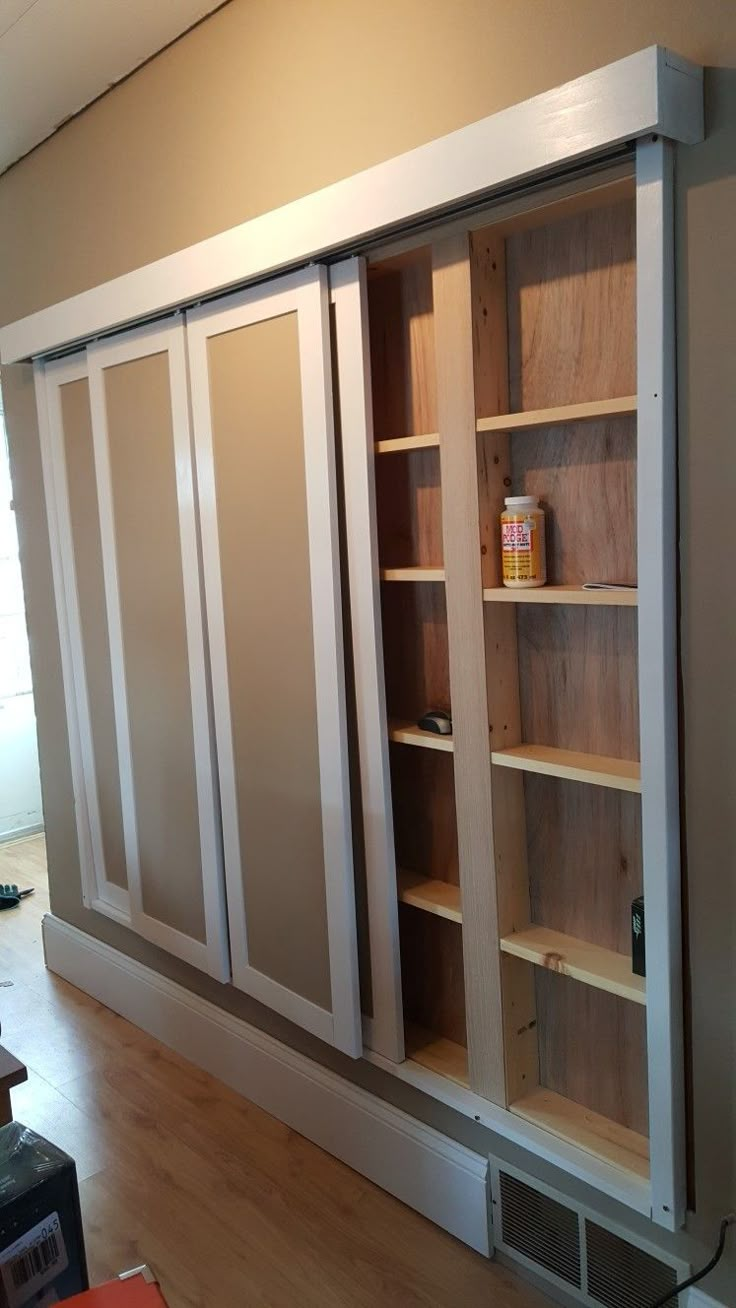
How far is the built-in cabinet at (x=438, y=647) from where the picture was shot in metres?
1.56

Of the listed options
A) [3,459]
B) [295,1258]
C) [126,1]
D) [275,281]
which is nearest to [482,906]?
Result: [295,1258]

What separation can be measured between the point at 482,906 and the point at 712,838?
0.52 meters

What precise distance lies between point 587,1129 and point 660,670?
919 millimetres

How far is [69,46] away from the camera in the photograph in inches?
86.2

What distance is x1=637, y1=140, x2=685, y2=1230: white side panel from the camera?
138 centimetres

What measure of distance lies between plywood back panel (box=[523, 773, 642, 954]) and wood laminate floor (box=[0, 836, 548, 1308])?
73cm

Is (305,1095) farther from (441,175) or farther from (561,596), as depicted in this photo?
(441,175)

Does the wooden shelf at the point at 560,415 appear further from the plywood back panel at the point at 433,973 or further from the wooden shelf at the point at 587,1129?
the wooden shelf at the point at 587,1129

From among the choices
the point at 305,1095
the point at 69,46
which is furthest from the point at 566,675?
the point at 69,46

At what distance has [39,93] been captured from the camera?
241 centimetres

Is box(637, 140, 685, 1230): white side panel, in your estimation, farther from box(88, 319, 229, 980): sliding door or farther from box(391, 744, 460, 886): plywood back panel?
box(88, 319, 229, 980): sliding door

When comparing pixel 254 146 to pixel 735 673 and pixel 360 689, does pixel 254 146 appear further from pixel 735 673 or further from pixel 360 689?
pixel 735 673

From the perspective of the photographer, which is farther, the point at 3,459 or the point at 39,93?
the point at 3,459

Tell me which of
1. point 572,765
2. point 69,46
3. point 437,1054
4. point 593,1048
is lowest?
point 437,1054
